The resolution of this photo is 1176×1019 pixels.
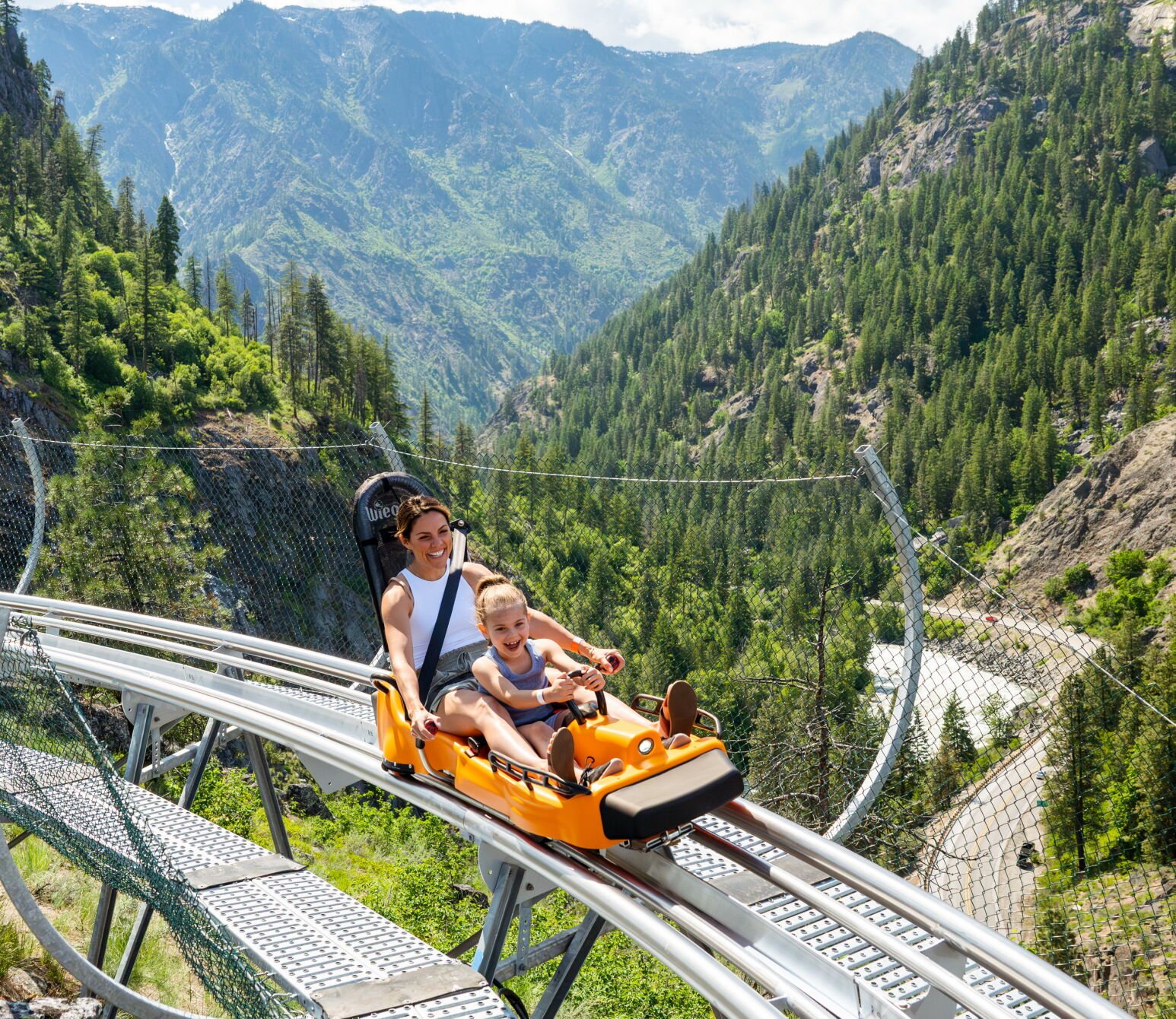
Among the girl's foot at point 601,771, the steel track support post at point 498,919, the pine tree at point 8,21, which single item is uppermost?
the pine tree at point 8,21

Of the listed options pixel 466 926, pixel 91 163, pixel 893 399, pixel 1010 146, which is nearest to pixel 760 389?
pixel 893 399

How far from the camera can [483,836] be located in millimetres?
3514

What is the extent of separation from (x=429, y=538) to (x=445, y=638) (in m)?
0.45

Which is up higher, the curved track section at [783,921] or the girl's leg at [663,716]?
the girl's leg at [663,716]

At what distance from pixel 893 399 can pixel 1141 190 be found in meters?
40.2

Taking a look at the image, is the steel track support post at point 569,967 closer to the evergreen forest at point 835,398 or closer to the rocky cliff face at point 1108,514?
the evergreen forest at point 835,398

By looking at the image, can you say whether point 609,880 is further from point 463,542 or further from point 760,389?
point 760,389

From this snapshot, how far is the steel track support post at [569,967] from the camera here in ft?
10.6

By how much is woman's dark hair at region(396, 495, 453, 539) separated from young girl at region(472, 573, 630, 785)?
0.62 m

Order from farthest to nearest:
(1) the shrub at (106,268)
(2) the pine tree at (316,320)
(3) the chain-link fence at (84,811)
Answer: (2) the pine tree at (316,320), (1) the shrub at (106,268), (3) the chain-link fence at (84,811)

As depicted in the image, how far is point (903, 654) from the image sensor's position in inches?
162

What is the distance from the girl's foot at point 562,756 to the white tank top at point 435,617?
4.43ft

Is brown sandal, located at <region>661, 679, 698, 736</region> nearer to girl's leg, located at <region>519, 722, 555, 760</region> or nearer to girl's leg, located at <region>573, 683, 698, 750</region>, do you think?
girl's leg, located at <region>573, 683, 698, 750</region>

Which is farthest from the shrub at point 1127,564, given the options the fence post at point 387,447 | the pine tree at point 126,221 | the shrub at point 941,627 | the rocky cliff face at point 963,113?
the rocky cliff face at point 963,113
